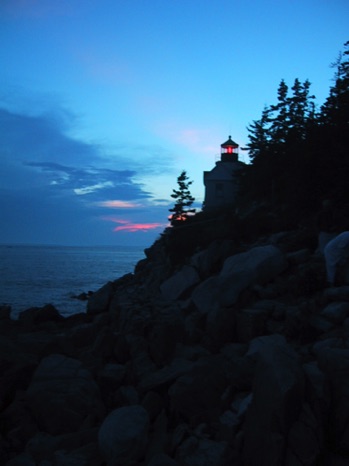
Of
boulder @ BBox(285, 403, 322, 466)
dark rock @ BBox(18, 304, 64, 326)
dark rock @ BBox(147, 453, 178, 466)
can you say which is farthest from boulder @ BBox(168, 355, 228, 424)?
dark rock @ BBox(18, 304, 64, 326)

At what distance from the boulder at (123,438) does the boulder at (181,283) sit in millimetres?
8582

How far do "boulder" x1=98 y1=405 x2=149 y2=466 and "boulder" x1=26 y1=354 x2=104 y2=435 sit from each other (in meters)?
1.43

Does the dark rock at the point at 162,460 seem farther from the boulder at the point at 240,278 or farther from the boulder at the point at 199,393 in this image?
the boulder at the point at 240,278

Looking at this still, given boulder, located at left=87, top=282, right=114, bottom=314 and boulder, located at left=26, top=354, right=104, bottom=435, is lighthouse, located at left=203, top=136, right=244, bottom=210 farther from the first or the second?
boulder, located at left=26, top=354, right=104, bottom=435

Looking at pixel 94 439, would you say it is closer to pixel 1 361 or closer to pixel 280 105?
pixel 1 361

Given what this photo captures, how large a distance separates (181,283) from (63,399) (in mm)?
8010

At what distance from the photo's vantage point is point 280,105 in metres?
36.7

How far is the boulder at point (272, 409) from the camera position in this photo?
17.0ft

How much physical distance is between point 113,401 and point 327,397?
4781 mm

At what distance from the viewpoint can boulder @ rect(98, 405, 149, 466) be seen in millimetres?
6337

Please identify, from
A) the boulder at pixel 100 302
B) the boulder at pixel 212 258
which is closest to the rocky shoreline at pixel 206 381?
the boulder at pixel 212 258

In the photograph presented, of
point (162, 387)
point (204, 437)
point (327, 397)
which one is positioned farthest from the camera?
point (162, 387)

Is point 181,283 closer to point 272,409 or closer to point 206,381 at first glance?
point 206,381

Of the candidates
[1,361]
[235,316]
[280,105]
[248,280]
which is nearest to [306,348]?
[235,316]
